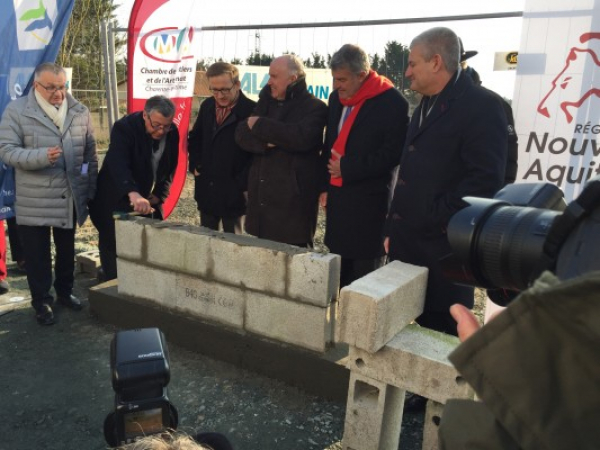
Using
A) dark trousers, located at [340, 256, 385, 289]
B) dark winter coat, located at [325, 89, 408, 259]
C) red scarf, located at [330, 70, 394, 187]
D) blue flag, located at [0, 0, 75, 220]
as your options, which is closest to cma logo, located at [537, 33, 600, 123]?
dark winter coat, located at [325, 89, 408, 259]

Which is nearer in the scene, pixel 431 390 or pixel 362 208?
pixel 431 390

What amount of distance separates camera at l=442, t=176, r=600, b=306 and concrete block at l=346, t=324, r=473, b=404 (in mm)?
993

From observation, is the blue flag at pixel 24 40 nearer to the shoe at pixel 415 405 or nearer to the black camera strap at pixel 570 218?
the shoe at pixel 415 405

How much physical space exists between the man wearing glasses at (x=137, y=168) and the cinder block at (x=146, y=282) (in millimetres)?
401

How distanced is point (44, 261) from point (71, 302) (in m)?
0.43

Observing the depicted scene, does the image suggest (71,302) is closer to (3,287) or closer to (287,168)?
(3,287)

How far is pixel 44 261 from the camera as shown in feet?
13.4

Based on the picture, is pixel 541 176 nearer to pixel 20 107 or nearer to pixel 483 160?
pixel 483 160

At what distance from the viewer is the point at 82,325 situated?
13.3 feet

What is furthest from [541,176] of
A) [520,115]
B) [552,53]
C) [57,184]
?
[57,184]

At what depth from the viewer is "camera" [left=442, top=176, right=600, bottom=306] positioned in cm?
84

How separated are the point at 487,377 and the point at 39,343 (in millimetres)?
3800

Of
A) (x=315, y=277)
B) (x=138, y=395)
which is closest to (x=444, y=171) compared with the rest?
(x=315, y=277)

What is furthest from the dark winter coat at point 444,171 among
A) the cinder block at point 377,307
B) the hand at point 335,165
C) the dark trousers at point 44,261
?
the dark trousers at point 44,261
